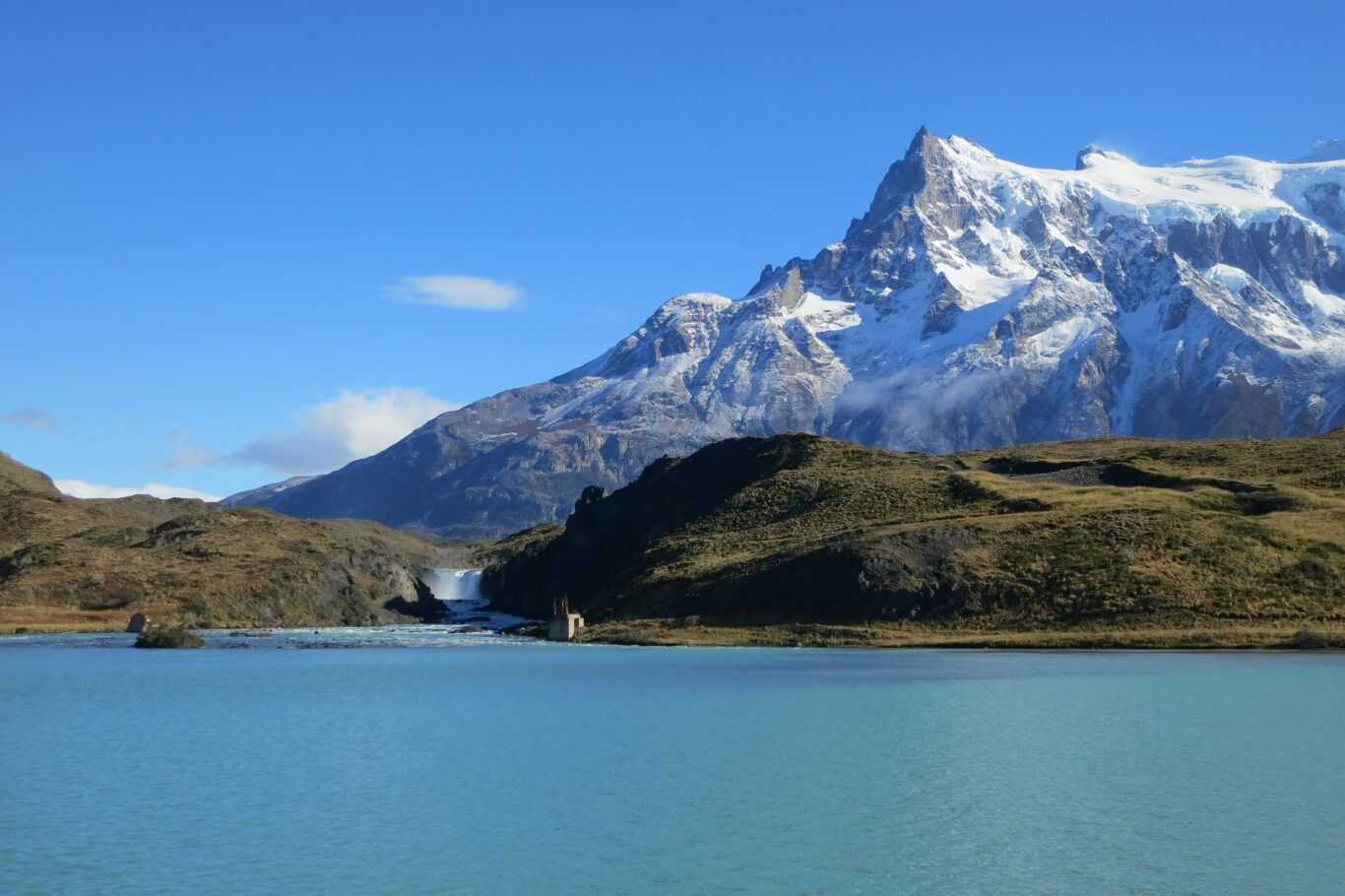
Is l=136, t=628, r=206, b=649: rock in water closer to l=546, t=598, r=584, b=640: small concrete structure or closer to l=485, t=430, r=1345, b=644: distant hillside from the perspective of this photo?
l=546, t=598, r=584, b=640: small concrete structure

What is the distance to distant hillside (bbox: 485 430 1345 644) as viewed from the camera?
358 ft

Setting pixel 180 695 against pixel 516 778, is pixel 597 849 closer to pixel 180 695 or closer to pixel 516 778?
pixel 516 778

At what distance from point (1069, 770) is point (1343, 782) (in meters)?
7.50

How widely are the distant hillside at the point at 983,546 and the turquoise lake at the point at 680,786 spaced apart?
38.1 meters

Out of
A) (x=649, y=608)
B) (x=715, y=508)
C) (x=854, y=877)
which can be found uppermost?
(x=715, y=508)

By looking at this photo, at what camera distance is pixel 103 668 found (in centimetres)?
8331

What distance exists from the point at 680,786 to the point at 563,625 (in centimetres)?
9011

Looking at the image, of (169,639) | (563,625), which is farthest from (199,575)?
(563,625)

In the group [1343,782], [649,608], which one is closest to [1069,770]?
[1343,782]

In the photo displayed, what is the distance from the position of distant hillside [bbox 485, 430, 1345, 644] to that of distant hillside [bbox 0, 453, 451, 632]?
24554mm

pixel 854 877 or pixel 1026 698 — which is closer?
pixel 854 877

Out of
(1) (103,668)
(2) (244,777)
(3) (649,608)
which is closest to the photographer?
(2) (244,777)

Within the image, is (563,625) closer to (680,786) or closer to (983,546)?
(983,546)

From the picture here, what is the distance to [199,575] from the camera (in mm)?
148125
